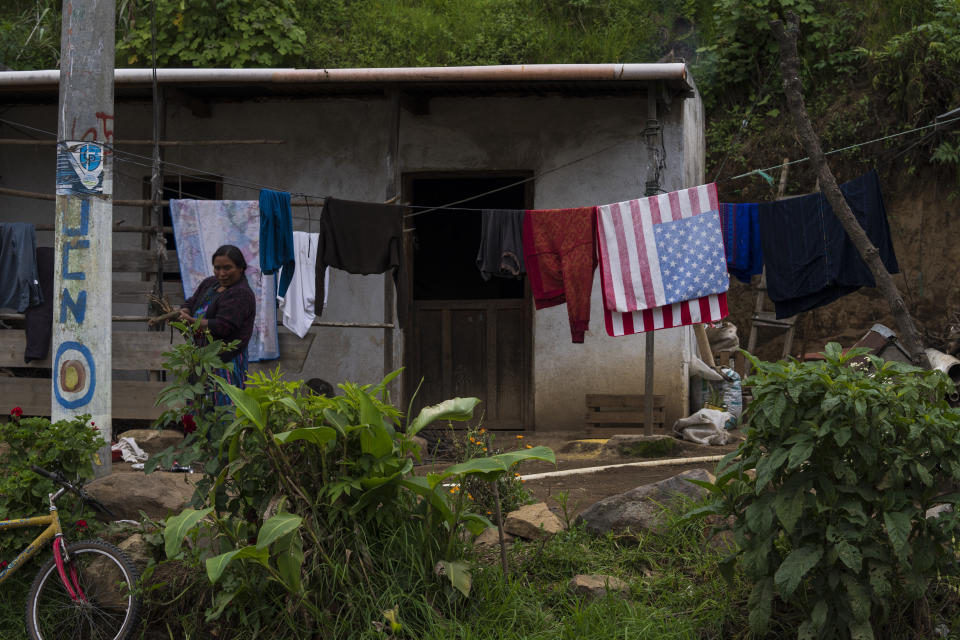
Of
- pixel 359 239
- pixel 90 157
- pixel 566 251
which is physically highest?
pixel 90 157

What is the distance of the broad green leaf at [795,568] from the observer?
333cm

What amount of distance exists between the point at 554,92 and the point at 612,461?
354 cm

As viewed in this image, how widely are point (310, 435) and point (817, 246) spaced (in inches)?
194

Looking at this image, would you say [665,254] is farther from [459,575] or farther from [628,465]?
[459,575]

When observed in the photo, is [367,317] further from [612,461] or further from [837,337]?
[837,337]

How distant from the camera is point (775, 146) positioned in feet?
39.7

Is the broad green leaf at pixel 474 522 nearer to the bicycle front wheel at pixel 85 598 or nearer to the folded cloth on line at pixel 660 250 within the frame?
the bicycle front wheel at pixel 85 598

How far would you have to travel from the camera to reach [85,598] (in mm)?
4055

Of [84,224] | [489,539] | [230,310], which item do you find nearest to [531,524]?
[489,539]

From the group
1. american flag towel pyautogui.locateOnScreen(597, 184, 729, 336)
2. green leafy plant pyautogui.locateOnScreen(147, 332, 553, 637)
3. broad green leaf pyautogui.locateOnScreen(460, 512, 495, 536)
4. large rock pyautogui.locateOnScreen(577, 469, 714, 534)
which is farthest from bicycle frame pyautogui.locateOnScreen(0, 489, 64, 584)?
american flag towel pyautogui.locateOnScreen(597, 184, 729, 336)

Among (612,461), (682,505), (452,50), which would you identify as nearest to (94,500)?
(682,505)

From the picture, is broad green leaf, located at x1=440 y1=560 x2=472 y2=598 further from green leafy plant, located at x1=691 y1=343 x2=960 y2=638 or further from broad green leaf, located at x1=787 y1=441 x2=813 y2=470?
broad green leaf, located at x1=787 y1=441 x2=813 y2=470

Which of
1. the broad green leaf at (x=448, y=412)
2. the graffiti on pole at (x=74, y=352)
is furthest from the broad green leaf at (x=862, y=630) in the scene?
the graffiti on pole at (x=74, y=352)

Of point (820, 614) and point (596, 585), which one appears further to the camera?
point (596, 585)
